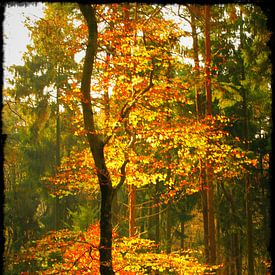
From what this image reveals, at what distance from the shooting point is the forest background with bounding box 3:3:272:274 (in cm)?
869

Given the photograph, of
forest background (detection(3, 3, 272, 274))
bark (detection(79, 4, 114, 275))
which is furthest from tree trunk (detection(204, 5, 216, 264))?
bark (detection(79, 4, 114, 275))

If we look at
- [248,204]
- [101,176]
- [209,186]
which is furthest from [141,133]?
[248,204]

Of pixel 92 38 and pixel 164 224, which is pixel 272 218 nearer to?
pixel 92 38

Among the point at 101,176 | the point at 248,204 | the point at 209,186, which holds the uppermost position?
the point at 101,176

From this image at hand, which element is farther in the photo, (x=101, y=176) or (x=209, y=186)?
(x=209, y=186)

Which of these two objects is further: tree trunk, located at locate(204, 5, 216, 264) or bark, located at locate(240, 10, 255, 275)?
bark, located at locate(240, 10, 255, 275)

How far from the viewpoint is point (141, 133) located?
9117mm

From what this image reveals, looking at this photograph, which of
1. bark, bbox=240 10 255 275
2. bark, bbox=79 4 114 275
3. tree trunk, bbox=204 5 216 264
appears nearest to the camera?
bark, bbox=79 4 114 275

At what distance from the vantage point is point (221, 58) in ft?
59.4

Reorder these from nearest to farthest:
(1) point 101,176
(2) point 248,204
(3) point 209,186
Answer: (1) point 101,176
(3) point 209,186
(2) point 248,204

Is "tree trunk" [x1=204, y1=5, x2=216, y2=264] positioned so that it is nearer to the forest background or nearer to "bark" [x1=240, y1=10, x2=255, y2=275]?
the forest background

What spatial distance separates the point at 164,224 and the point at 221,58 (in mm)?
17398

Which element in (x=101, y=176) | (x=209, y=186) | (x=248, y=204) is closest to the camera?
(x=101, y=176)

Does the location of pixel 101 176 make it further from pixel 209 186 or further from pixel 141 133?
pixel 209 186
